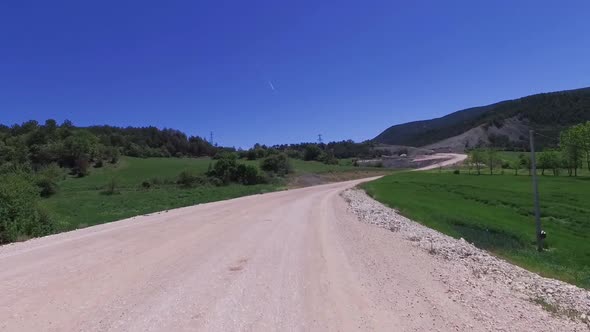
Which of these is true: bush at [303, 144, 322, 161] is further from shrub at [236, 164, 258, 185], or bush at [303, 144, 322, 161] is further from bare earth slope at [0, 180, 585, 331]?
bare earth slope at [0, 180, 585, 331]

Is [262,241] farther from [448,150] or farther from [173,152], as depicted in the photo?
[448,150]

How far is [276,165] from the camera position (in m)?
84.3

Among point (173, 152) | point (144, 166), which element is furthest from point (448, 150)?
point (144, 166)

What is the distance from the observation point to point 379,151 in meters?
173

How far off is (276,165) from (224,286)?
75.6m

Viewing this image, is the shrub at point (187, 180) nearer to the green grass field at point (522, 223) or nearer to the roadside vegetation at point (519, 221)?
the roadside vegetation at point (519, 221)

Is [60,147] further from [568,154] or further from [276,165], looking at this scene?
[568,154]

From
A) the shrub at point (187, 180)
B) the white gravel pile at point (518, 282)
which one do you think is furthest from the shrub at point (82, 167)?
the white gravel pile at point (518, 282)

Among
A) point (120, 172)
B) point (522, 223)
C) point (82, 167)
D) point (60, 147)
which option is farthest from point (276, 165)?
point (522, 223)

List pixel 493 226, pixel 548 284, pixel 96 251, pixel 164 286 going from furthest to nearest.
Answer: pixel 493 226, pixel 96 251, pixel 548 284, pixel 164 286

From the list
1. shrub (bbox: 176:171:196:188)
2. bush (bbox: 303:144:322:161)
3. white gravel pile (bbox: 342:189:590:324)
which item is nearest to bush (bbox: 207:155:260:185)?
shrub (bbox: 176:171:196:188)

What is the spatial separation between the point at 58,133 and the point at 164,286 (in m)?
117

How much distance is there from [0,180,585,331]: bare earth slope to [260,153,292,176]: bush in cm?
6791

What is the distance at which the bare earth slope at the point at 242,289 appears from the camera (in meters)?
6.71
